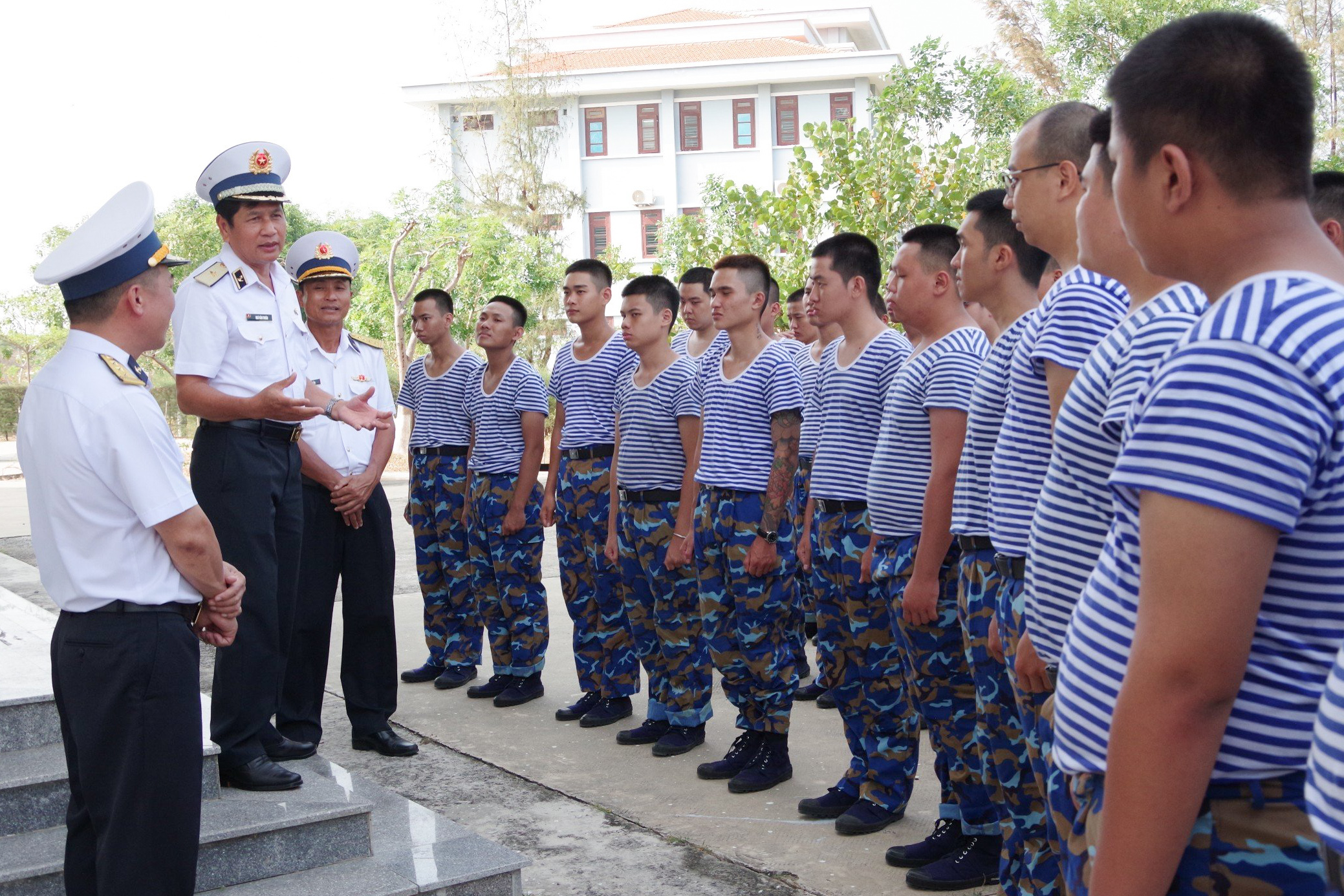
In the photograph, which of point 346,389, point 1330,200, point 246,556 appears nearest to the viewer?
point 1330,200

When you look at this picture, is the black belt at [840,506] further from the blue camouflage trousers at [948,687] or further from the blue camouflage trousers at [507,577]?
the blue camouflage trousers at [507,577]

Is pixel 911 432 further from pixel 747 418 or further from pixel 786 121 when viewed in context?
pixel 786 121

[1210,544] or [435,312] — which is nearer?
[1210,544]

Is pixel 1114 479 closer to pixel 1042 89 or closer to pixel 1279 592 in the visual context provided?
pixel 1279 592

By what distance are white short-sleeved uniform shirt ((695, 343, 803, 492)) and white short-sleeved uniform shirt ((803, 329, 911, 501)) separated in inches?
17.9

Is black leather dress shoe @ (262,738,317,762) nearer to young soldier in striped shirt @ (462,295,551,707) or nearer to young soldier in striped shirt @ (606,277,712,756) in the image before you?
young soldier in striped shirt @ (606,277,712,756)

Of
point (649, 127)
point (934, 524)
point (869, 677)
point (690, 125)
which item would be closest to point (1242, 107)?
point (934, 524)

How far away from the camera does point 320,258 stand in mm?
4988

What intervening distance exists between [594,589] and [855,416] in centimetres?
192

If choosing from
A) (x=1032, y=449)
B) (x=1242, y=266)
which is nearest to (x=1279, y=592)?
(x=1242, y=266)

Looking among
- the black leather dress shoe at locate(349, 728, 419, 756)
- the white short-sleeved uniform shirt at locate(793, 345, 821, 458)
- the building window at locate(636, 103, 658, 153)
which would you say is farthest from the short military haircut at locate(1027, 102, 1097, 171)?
the building window at locate(636, 103, 658, 153)

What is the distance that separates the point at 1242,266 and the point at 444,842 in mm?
2827

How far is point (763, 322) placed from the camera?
681 cm

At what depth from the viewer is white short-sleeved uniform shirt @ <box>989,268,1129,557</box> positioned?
2.37 meters
